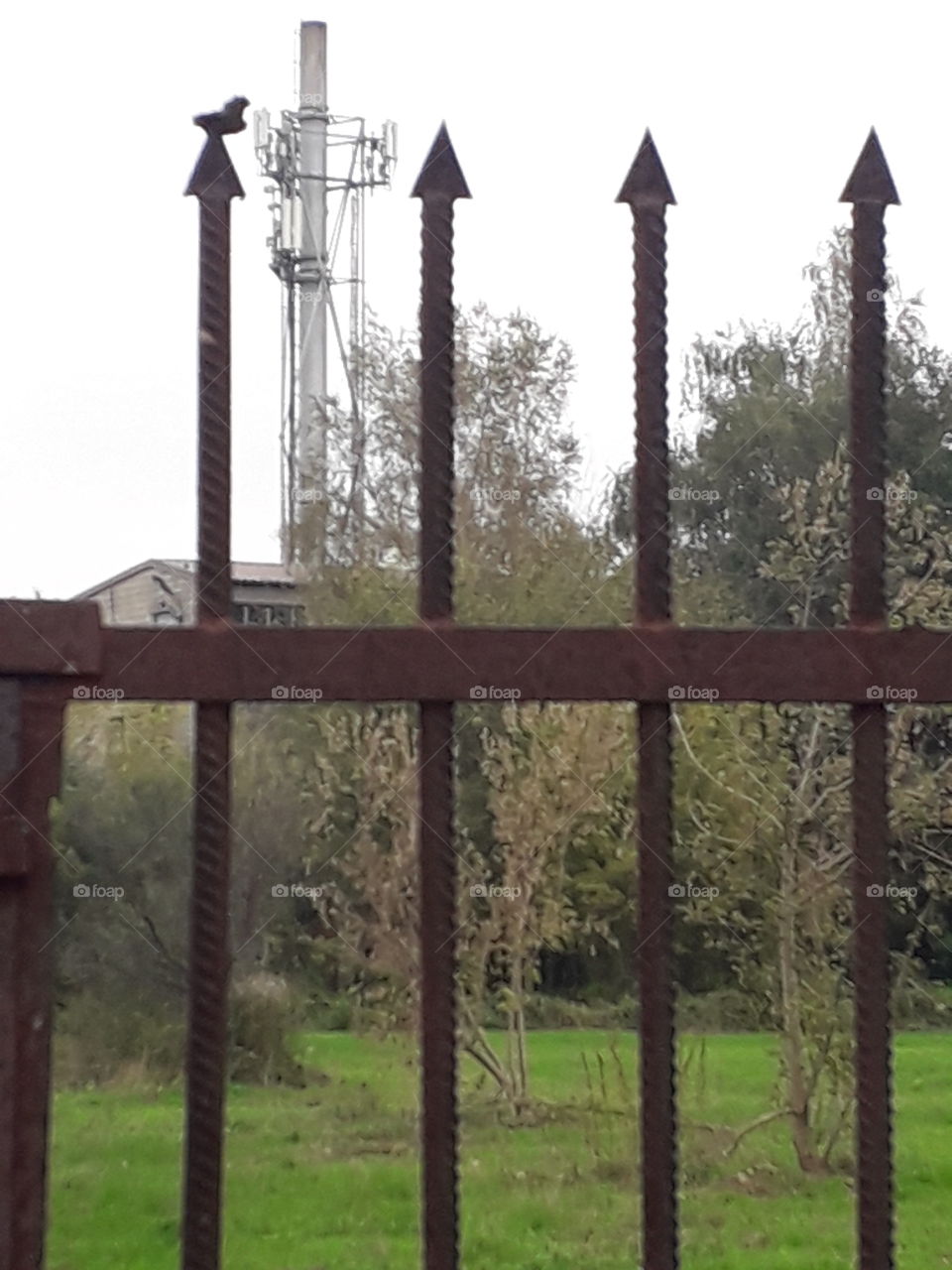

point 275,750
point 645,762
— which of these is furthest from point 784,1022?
point 645,762

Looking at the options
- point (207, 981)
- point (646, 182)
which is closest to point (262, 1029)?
point (207, 981)

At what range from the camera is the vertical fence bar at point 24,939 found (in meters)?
2.09

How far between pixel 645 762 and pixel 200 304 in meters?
0.98

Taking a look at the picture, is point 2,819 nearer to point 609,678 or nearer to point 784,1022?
point 609,678

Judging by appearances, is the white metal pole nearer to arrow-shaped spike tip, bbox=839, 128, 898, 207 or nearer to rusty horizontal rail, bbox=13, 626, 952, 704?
rusty horizontal rail, bbox=13, 626, 952, 704

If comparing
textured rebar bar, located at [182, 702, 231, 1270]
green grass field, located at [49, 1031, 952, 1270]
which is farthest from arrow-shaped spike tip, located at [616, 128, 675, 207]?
green grass field, located at [49, 1031, 952, 1270]

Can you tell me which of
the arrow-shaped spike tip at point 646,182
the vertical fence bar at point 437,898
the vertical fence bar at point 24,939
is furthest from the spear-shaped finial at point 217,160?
the vertical fence bar at point 24,939

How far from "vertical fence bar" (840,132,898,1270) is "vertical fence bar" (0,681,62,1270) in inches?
46.2

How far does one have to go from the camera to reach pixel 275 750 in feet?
13.3

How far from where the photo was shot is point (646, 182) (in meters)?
2.46

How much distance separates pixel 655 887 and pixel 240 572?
2160mm

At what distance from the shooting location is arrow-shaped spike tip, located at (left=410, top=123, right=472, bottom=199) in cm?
243

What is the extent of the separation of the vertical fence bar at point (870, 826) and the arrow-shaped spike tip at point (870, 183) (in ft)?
0.42

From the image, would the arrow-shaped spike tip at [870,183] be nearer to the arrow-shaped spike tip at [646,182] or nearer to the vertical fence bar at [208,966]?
the arrow-shaped spike tip at [646,182]
